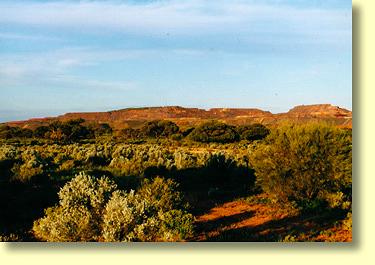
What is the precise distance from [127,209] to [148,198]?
82 centimetres

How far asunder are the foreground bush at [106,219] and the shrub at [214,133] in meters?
1.42

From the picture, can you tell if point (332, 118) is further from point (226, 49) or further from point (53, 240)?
point (53, 240)

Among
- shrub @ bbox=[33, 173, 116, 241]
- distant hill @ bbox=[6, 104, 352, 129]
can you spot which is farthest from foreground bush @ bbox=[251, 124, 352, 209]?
shrub @ bbox=[33, 173, 116, 241]

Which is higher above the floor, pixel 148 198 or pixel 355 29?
pixel 355 29

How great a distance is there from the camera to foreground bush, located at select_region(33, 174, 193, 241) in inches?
252

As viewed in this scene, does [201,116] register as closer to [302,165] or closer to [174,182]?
[174,182]

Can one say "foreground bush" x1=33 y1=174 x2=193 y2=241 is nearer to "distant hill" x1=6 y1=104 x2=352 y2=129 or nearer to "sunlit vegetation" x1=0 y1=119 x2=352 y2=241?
"sunlit vegetation" x1=0 y1=119 x2=352 y2=241

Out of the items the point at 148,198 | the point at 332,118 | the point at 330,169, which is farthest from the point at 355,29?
the point at 148,198

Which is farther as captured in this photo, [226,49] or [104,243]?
[226,49]

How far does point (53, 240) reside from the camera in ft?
20.9

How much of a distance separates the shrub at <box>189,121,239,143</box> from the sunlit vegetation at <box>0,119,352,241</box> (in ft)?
0.06

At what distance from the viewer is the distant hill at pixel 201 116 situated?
7.19 metres

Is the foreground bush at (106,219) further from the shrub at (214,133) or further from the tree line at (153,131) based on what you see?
the shrub at (214,133)

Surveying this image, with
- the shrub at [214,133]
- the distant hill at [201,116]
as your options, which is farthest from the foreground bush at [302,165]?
the shrub at [214,133]
